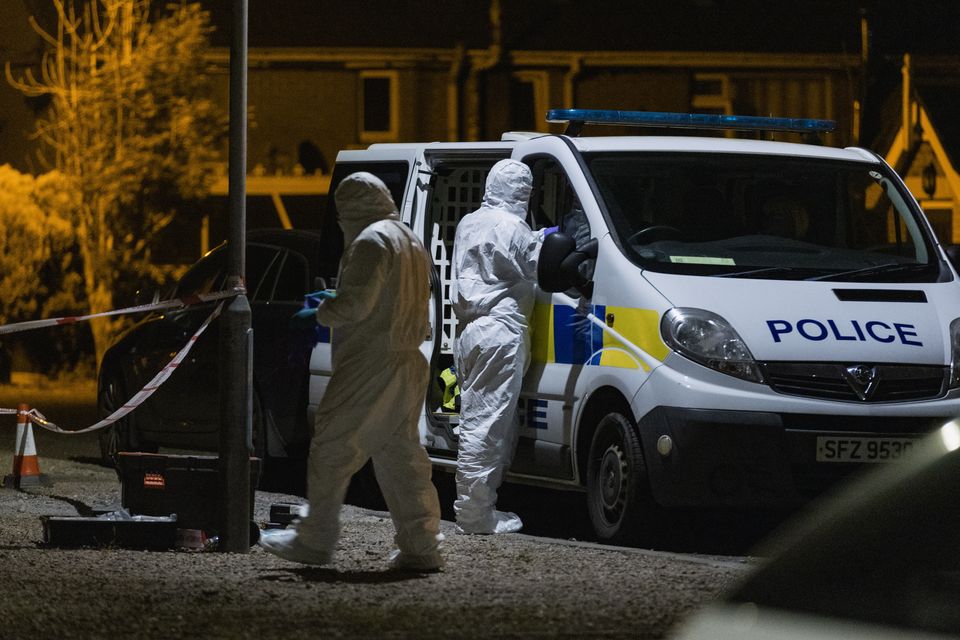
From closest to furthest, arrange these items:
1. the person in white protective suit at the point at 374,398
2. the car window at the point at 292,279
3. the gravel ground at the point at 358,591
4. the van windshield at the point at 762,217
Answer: the gravel ground at the point at 358,591
the person in white protective suit at the point at 374,398
the van windshield at the point at 762,217
the car window at the point at 292,279

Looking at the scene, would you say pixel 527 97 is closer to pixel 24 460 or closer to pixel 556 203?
pixel 24 460

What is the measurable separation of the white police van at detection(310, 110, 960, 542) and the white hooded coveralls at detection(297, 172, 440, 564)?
1365 mm

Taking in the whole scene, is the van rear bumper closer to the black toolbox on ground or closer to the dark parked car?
the black toolbox on ground

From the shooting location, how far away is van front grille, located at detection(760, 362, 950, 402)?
901 centimetres

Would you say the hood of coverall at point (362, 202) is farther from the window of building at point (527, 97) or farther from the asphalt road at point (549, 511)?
the window of building at point (527, 97)

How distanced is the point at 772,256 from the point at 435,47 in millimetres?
26740

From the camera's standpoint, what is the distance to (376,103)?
120 ft

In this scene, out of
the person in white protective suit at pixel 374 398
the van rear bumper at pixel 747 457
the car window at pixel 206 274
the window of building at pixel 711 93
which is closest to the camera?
the person in white protective suit at pixel 374 398

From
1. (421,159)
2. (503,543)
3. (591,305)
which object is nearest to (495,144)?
(421,159)

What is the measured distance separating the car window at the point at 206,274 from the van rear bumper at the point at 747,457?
5.12m

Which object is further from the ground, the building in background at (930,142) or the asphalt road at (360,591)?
the building in background at (930,142)

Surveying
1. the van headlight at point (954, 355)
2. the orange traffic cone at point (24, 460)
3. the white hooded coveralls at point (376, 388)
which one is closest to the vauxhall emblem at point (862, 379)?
the van headlight at point (954, 355)

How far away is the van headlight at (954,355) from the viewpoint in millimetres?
9234

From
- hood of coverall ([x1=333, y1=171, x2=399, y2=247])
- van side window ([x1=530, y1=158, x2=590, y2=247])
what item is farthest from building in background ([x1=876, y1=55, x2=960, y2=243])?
hood of coverall ([x1=333, y1=171, x2=399, y2=247])
